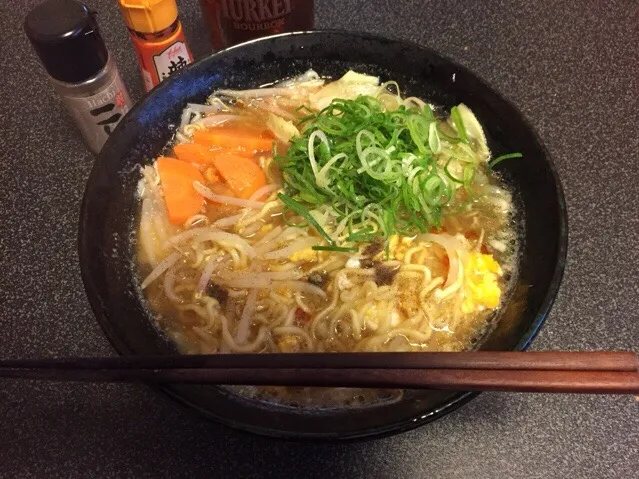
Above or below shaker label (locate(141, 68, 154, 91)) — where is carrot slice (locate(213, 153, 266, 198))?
below

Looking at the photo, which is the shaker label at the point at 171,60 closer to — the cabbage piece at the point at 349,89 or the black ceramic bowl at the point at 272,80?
the black ceramic bowl at the point at 272,80

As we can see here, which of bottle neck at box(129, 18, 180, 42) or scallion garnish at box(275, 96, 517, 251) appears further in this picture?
bottle neck at box(129, 18, 180, 42)

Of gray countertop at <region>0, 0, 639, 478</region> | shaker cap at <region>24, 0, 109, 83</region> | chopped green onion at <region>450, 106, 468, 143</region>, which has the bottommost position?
gray countertop at <region>0, 0, 639, 478</region>

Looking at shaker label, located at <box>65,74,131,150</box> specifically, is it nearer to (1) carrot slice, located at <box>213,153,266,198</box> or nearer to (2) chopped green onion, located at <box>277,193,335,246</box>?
(1) carrot slice, located at <box>213,153,266,198</box>

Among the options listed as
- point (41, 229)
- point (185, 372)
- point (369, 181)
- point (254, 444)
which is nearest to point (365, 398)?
point (254, 444)

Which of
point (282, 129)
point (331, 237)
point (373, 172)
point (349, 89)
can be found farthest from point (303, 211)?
point (349, 89)

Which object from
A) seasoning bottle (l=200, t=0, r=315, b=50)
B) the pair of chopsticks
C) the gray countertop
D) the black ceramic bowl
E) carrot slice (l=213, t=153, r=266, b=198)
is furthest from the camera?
seasoning bottle (l=200, t=0, r=315, b=50)

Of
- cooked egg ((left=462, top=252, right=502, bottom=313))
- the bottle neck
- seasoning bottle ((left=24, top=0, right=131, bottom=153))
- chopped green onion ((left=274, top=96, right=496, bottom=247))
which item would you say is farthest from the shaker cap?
cooked egg ((left=462, top=252, right=502, bottom=313))
